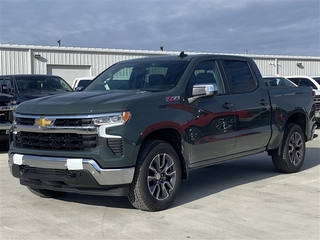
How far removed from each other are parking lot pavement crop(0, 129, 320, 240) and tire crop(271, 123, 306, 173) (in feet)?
1.29

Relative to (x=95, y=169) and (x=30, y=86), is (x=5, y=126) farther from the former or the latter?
(x=95, y=169)

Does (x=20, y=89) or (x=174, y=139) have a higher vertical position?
A: (x=20, y=89)

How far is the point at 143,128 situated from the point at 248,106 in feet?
7.54

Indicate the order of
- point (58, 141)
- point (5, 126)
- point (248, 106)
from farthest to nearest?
point (5, 126)
point (248, 106)
point (58, 141)

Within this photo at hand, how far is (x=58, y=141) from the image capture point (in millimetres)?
5309

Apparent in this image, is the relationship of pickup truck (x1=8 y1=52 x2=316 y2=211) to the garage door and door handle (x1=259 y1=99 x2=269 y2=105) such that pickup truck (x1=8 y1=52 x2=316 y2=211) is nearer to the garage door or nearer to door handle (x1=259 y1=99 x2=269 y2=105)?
door handle (x1=259 y1=99 x2=269 y2=105)

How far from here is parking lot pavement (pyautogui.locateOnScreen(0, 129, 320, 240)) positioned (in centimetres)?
482

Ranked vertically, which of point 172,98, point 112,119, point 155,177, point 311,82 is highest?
point 311,82

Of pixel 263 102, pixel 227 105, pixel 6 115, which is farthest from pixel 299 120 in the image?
pixel 6 115

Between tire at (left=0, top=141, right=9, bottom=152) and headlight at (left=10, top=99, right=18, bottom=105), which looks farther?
tire at (left=0, top=141, right=9, bottom=152)

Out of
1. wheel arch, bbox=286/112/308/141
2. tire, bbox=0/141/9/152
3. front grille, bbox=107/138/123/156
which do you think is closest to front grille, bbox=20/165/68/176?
front grille, bbox=107/138/123/156

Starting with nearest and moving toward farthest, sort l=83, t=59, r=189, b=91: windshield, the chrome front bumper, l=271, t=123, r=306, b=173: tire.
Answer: the chrome front bumper, l=83, t=59, r=189, b=91: windshield, l=271, t=123, r=306, b=173: tire

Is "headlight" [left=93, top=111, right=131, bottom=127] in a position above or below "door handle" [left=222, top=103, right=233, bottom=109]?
below

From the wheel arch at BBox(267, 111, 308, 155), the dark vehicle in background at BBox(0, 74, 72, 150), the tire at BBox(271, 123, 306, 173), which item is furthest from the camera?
the dark vehicle in background at BBox(0, 74, 72, 150)
